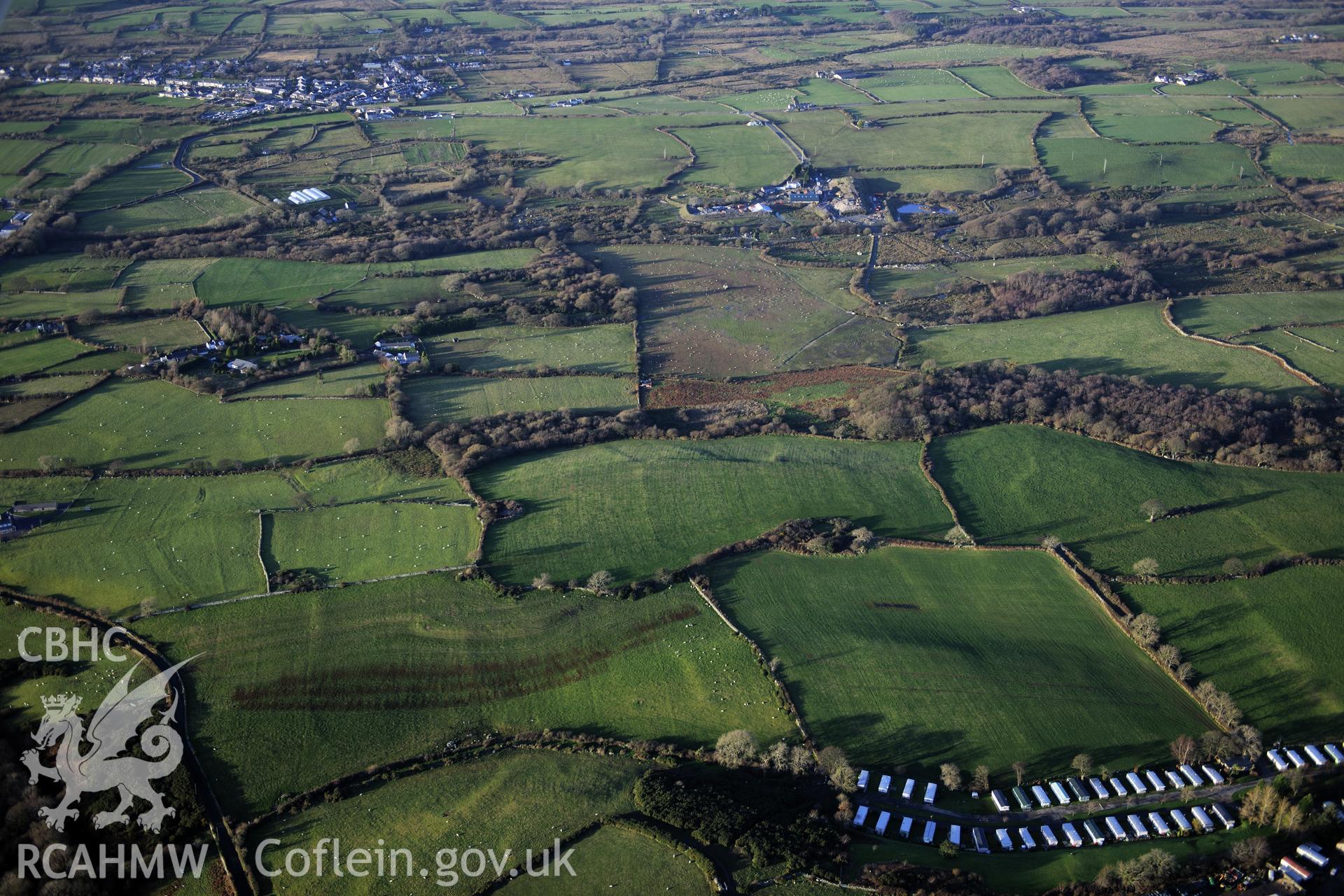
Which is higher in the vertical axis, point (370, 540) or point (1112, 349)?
point (1112, 349)

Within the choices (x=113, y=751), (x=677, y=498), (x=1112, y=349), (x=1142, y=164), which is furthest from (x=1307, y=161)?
(x=113, y=751)

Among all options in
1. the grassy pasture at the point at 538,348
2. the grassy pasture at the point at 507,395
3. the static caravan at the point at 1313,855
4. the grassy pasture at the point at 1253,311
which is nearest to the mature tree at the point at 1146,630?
the static caravan at the point at 1313,855

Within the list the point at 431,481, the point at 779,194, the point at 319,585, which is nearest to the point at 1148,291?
the point at 779,194

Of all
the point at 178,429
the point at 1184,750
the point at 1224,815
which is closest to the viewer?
the point at 1224,815

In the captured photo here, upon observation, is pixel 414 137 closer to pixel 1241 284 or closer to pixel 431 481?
pixel 431 481

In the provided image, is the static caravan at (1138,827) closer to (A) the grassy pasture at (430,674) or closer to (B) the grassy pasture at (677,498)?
(A) the grassy pasture at (430,674)

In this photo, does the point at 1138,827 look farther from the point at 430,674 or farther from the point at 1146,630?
the point at 430,674

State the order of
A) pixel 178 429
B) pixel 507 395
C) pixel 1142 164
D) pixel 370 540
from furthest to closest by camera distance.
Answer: pixel 1142 164
pixel 507 395
pixel 178 429
pixel 370 540

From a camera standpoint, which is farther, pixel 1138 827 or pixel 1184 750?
pixel 1184 750

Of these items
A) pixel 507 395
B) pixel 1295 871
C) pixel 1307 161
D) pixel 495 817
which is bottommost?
pixel 495 817
